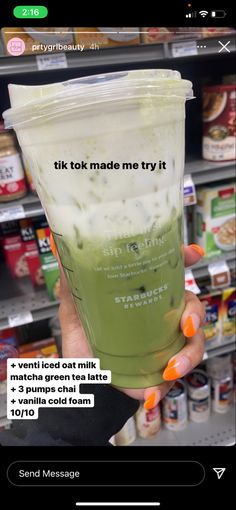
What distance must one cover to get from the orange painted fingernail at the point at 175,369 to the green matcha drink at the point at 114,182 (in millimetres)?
88

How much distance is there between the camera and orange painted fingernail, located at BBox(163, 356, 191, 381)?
495 millimetres

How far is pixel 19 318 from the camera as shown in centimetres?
104

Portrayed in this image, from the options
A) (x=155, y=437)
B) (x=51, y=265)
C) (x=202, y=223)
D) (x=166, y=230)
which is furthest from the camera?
(x=155, y=437)

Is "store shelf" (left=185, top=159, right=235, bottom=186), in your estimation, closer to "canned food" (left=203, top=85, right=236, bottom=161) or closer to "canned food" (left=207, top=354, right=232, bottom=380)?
"canned food" (left=203, top=85, right=236, bottom=161)

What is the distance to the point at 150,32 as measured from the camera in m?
0.65

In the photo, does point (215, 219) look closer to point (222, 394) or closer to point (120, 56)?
point (120, 56)

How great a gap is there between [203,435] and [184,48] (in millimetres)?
1298

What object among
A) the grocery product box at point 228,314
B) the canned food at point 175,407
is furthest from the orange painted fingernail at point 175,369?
the canned food at point 175,407

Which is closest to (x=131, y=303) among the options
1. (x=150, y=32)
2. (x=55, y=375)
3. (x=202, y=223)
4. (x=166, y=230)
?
(x=166, y=230)
